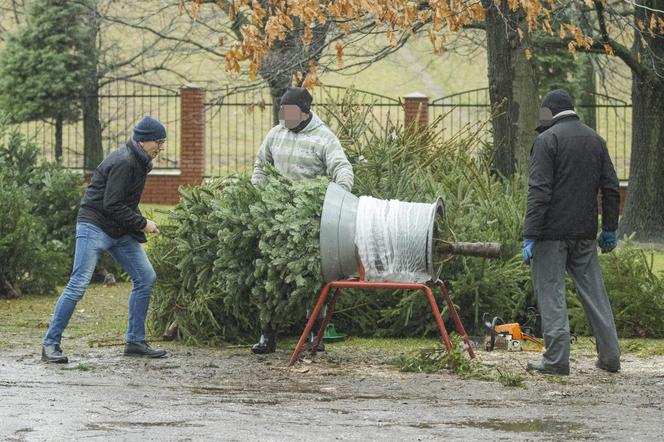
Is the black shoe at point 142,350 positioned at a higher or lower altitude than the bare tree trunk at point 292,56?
lower

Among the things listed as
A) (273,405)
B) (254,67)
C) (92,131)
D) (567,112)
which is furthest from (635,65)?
(92,131)

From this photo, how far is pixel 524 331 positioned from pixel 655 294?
1.11 metres

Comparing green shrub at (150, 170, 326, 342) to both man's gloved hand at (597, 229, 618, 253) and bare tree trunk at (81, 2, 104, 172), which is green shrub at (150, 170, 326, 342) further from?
bare tree trunk at (81, 2, 104, 172)

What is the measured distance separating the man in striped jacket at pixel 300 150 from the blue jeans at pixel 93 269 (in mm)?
864

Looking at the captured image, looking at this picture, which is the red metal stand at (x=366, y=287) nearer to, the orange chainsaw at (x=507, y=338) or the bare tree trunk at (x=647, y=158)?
the orange chainsaw at (x=507, y=338)

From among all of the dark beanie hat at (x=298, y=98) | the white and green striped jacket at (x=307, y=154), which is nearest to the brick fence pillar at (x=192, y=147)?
the white and green striped jacket at (x=307, y=154)

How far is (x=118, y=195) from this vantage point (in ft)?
29.2

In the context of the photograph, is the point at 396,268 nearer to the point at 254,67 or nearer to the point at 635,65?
the point at 254,67

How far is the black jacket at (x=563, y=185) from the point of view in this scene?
27.2ft

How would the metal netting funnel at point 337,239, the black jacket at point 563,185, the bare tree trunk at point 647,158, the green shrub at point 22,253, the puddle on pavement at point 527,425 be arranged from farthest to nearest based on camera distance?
the bare tree trunk at point 647,158
the green shrub at point 22,253
the metal netting funnel at point 337,239
the black jacket at point 563,185
the puddle on pavement at point 527,425

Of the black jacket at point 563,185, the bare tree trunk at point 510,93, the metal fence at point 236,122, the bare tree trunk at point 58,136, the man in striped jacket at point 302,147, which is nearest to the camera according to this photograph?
the black jacket at point 563,185

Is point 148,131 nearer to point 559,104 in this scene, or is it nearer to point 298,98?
point 298,98

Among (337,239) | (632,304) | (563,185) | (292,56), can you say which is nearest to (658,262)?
(632,304)

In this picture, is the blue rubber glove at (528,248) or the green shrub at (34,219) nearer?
the blue rubber glove at (528,248)
